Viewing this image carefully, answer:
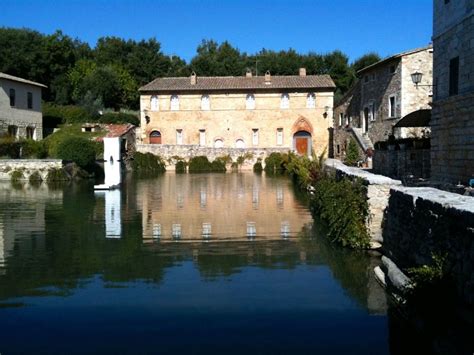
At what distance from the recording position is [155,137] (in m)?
47.6

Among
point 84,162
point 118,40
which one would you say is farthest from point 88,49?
point 84,162

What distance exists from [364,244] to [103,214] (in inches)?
375

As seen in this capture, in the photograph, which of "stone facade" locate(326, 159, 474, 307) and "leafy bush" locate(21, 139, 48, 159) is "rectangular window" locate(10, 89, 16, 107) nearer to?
"leafy bush" locate(21, 139, 48, 159)

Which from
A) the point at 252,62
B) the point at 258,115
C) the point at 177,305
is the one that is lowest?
the point at 177,305

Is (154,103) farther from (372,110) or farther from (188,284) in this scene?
(188,284)

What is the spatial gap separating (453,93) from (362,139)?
20133mm

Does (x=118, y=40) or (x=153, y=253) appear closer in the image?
(x=153, y=253)

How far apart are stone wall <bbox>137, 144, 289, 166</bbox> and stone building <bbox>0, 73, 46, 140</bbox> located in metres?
8.90

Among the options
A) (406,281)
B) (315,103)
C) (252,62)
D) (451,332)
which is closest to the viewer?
(451,332)

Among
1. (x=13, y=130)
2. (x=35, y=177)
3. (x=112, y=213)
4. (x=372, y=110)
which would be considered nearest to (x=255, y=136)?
(x=372, y=110)

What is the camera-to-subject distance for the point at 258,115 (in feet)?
154

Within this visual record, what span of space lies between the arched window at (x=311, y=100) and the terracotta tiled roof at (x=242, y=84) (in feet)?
2.38

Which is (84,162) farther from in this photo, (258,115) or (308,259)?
(308,259)

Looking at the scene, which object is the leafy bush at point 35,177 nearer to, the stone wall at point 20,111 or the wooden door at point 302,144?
the stone wall at point 20,111
